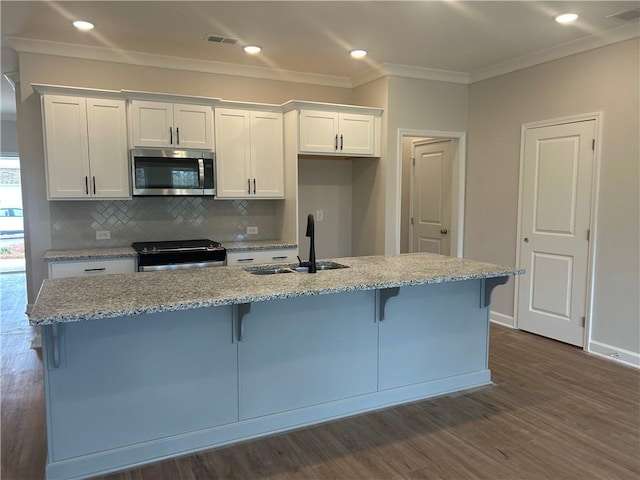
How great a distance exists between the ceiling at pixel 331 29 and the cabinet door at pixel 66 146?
585 millimetres

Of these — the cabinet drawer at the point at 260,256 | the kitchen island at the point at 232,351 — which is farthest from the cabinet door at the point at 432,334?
the cabinet drawer at the point at 260,256

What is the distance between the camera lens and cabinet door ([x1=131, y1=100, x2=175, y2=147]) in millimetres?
4113

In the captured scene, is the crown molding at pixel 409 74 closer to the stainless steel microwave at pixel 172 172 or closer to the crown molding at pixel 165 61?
the crown molding at pixel 165 61

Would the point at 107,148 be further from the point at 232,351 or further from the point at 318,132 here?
the point at 232,351

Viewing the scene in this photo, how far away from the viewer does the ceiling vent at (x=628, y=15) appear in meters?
3.32

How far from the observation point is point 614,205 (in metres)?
3.84

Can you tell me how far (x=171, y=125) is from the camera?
423 centimetres

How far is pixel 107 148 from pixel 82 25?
98cm

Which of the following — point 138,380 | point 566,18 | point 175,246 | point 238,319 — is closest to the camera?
point 138,380

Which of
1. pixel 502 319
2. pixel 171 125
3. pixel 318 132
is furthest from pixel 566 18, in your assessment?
pixel 171 125

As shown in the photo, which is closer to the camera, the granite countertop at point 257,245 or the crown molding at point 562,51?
the crown molding at point 562,51

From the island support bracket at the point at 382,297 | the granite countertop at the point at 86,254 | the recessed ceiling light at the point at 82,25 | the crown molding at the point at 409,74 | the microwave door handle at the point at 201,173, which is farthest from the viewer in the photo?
the crown molding at the point at 409,74

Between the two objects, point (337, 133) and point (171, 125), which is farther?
point (337, 133)

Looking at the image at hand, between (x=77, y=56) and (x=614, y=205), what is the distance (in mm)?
4829
